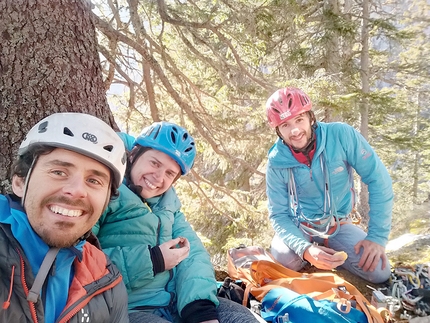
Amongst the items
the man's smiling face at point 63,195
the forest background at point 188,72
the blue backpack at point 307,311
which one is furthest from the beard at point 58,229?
the blue backpack at point 307,311

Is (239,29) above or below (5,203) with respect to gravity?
above

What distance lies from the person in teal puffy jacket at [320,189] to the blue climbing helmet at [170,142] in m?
1.43

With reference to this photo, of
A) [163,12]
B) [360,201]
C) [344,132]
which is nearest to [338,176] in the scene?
[344,132]

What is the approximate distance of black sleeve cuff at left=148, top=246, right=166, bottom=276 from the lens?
2.33m

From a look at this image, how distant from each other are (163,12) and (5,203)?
3.49 m

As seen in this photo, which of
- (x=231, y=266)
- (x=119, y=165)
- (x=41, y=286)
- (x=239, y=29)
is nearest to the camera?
(x=41, y=286)

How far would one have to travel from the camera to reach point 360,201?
12742 millimetres

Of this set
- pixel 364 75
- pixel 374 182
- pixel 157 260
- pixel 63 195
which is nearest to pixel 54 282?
pixel 63 195

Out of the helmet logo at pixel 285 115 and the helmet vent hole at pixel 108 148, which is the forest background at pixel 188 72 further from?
the helmet logo at pixel 285 115

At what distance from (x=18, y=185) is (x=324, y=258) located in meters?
2.83

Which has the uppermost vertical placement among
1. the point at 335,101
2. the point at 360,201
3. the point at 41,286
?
the point at 335,101

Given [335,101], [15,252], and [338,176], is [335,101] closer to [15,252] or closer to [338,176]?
[338,176]

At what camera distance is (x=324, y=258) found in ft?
10.9

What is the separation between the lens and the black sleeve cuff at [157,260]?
2.33m
